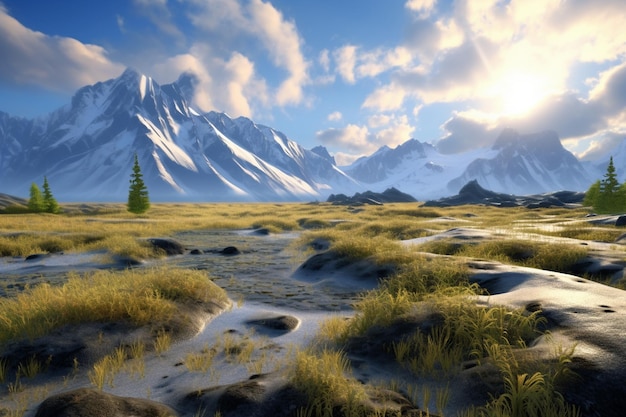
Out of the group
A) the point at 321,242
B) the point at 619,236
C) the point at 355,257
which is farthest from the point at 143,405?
the point at 619,236

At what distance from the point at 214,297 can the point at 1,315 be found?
4635 millimetres

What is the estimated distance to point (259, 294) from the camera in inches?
466

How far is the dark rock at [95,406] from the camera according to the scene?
4.07 metres

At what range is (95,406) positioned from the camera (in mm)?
4152

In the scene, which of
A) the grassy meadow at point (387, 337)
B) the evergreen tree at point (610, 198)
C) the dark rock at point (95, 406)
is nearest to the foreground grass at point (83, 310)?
the grassy meadow at point (387, 337)

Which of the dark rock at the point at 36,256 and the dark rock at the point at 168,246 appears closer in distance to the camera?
the dark rock at the point at 36,256

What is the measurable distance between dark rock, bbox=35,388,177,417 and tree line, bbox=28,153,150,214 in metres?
61.2

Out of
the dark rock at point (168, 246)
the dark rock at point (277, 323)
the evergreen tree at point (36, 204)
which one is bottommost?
the dark rock at point (277, 323)

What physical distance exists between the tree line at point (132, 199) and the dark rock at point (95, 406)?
6117 cm

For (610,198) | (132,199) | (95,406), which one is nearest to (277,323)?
(95,406)

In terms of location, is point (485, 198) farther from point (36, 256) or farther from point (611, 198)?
point (36, 256)

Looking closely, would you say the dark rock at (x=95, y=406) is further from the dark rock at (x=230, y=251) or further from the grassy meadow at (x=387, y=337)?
the dark rock at (x=230, y=251)

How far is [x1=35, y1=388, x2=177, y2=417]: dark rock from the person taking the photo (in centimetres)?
407

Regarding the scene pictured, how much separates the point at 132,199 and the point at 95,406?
64235mm
